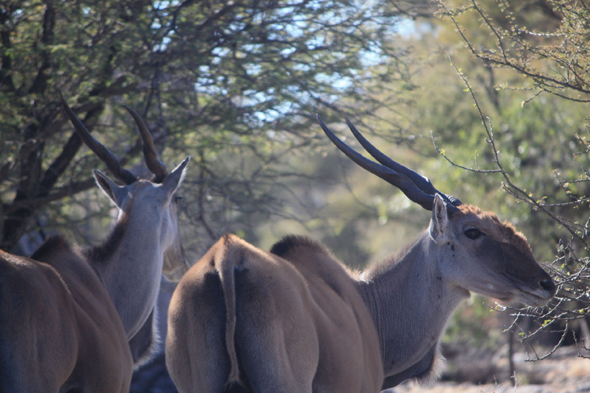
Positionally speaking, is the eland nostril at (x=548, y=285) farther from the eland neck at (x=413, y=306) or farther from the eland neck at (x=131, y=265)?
the eland neck at (x=131, y=265)

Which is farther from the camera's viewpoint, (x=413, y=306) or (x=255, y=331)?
(x=413, y=306)

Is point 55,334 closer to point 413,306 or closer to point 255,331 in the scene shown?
point 255,331

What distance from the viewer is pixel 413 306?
412 centimetres

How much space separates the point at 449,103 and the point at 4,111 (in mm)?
9334

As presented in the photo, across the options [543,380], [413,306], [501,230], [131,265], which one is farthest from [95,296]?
[543,380]

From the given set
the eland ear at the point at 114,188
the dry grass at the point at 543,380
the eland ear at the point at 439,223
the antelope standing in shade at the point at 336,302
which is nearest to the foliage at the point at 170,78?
the eland ear at the point at 114,188

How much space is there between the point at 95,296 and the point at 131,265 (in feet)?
1.83

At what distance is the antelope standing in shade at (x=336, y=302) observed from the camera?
2691 millimetres

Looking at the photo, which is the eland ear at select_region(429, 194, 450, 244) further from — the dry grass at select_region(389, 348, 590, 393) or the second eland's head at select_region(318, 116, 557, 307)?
the dry grass at select_region(389, 348, 590, 393)

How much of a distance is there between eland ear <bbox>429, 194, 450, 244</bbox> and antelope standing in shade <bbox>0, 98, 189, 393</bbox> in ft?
6.27

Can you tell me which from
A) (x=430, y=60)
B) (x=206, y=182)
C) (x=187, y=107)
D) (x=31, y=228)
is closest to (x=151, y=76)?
(x=187, y=107)

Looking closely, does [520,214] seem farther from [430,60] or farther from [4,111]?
[4,111]

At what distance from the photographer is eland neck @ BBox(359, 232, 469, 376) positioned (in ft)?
13.3

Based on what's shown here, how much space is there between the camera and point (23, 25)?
6.09 meters
